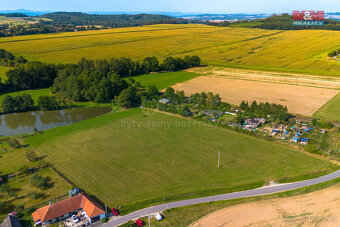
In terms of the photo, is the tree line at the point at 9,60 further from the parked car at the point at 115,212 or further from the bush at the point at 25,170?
the parked car at the point at 115,212

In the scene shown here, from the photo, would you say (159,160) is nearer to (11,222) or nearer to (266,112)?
(11,222)

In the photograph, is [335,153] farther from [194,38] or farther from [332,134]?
[194,38]

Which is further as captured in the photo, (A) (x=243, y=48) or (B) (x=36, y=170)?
(A) (x=243, y=48)

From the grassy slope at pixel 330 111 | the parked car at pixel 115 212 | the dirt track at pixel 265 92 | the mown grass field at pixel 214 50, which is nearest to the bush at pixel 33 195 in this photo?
the parked car at pixel 115 212

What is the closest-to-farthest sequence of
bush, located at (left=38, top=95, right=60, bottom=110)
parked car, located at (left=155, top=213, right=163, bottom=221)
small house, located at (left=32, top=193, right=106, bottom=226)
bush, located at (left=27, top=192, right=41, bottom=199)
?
small house, located at (left=32, top=193, right=106, bottom=226) < parked car, located at (left=155, top=213, right=163, bottom=221) < bush, located at (left=27, top=192, right=41, bottom=199) < bush, located at (left=38, top=95, right=60, bottom=110)

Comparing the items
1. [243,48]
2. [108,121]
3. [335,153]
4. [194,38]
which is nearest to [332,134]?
[335,153]

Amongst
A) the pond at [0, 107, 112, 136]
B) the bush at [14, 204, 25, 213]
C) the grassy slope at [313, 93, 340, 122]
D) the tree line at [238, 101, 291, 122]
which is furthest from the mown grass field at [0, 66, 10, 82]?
the grassy slope at [313, 93, 340, 122]

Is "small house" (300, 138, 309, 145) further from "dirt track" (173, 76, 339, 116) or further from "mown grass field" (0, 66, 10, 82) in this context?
"mown grass field" (0, 66, 10, 82)
